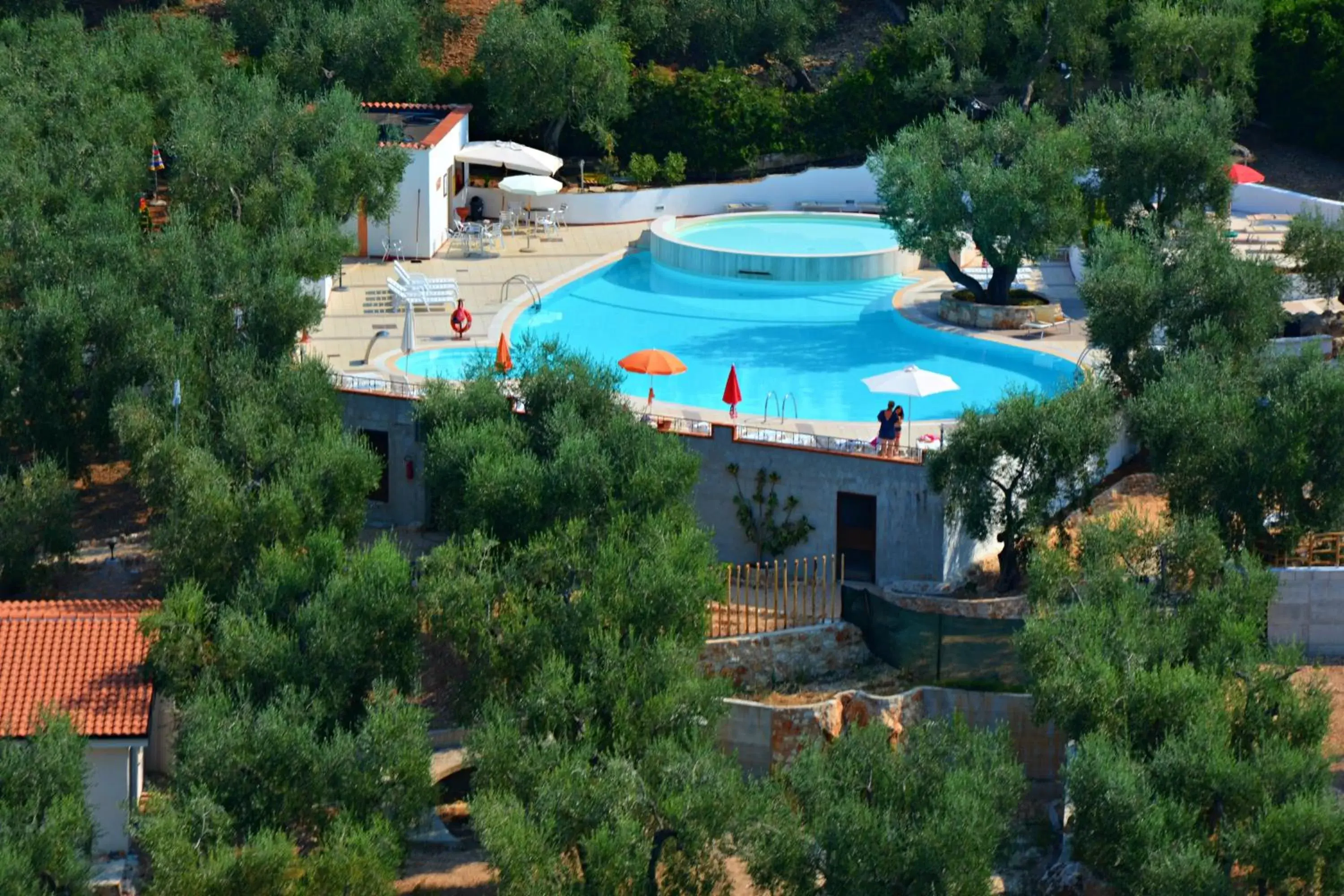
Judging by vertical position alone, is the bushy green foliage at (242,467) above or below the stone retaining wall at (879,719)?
above

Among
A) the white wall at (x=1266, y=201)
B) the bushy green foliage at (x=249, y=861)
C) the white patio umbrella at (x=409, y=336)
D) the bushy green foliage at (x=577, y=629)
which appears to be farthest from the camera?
the white wall at (x=1266, y=201)

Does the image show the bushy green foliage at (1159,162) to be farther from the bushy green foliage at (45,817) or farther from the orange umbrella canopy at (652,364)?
the bushy green foliage at (45,817)

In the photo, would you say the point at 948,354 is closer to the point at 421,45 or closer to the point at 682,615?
the point at 682,615

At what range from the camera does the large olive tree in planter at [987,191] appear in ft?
128

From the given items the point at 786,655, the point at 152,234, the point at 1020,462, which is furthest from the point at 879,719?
the point at 152,234

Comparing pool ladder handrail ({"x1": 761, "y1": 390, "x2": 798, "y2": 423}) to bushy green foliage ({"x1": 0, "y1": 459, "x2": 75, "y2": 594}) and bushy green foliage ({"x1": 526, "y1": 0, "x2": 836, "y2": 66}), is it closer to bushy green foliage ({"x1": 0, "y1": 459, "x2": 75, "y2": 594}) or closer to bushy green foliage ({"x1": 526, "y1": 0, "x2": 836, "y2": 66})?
bushy green foliage ({"x1": 0, "y1": 459, "x2": 75, "y2": 594})

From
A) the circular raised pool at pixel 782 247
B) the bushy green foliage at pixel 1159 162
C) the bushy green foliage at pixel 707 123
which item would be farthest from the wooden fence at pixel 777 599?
the bushy green foliage at pixel 707 123

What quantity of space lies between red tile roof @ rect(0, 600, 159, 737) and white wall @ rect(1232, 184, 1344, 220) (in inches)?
1136

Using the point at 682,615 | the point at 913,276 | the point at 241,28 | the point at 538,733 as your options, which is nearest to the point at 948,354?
the point at 913,276

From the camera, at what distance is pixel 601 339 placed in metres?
40.5

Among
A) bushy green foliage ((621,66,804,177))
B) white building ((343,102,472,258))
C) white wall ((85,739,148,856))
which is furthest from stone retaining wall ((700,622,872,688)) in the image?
bushy green foliage ((621,66,804,177))

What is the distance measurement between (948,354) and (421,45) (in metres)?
23.8

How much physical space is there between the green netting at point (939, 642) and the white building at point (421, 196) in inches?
713

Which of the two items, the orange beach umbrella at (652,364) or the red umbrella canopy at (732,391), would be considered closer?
the red umbrella canopy at (732,391)
